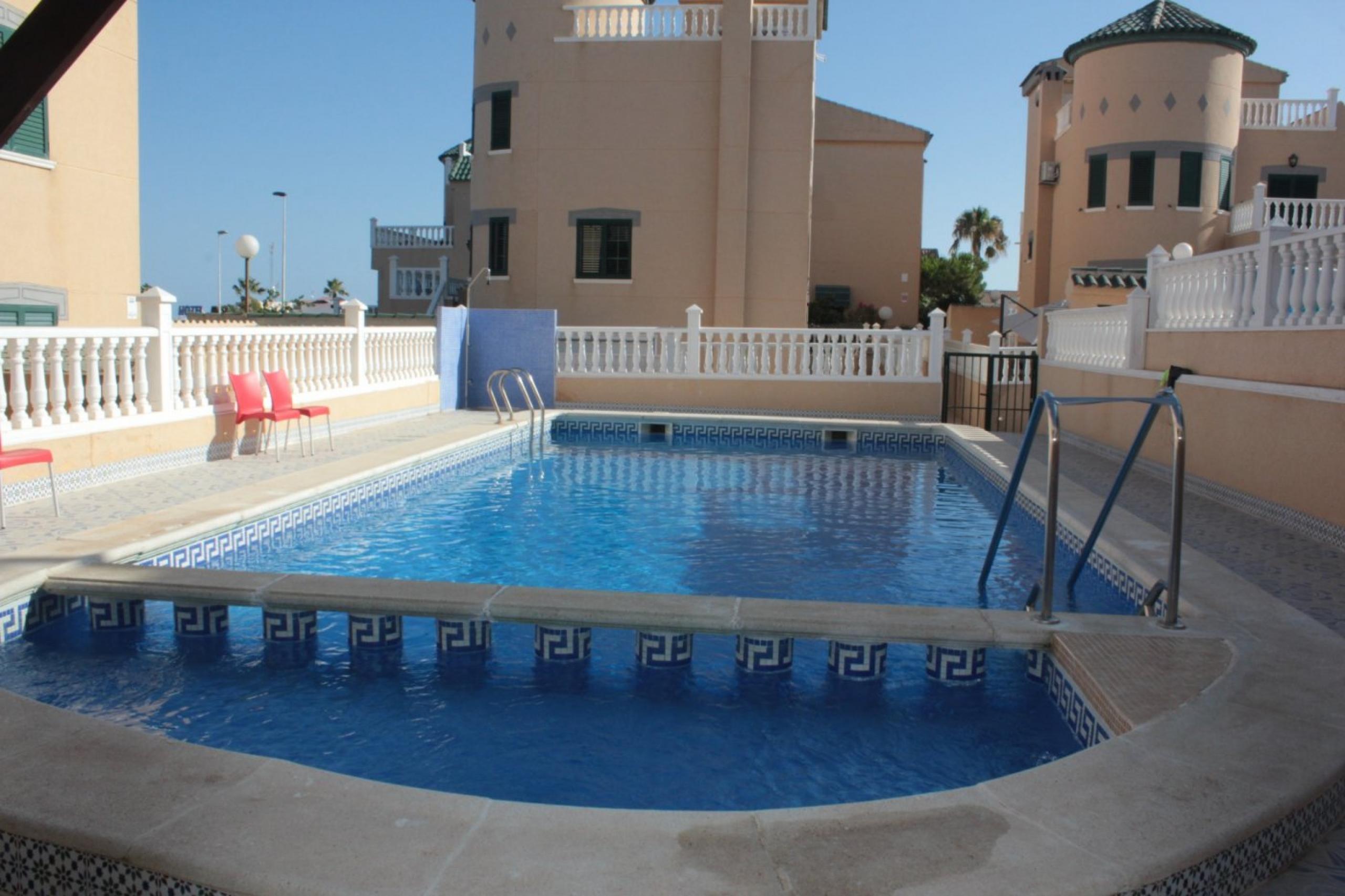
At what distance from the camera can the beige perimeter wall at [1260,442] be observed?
7.50 metres

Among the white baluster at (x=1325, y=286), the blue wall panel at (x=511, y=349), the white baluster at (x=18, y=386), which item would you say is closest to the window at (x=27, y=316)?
the white baluster at (x=18, y=386)

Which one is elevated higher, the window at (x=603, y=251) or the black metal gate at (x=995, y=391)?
the window at (x=603, y=251)

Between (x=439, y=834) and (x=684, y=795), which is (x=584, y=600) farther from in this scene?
(x=439, y=834)

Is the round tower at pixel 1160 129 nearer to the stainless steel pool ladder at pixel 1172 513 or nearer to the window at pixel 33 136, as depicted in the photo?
the stainless steel pool ladder at pixel 1172 513

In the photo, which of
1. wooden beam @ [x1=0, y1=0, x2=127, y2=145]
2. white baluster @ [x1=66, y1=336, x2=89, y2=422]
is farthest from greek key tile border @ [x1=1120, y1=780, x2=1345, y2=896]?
white baluster @ [x1=66, y1=336, x2=89, y2=422]

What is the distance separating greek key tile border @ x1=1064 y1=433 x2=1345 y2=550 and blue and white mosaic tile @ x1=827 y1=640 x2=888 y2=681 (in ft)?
13.4

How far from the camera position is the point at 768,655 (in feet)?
17.2

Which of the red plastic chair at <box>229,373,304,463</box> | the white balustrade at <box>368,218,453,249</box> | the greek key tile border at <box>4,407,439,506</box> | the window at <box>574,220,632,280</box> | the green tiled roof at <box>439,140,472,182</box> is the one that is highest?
the green tiled roof at <box>439,140,472,182</box>

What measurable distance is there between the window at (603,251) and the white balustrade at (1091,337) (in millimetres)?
8740

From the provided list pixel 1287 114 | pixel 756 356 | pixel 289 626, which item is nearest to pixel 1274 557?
pixel 289 626

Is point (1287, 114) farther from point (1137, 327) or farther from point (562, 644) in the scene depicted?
point (562, 644)

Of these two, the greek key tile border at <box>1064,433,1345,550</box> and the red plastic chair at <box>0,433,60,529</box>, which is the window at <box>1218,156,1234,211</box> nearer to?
the greek key tile border at <box>1064,433,1345,550</box>

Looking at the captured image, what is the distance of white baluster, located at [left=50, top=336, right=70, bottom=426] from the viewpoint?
8266 millimetres

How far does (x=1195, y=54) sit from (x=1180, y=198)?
3398mm
